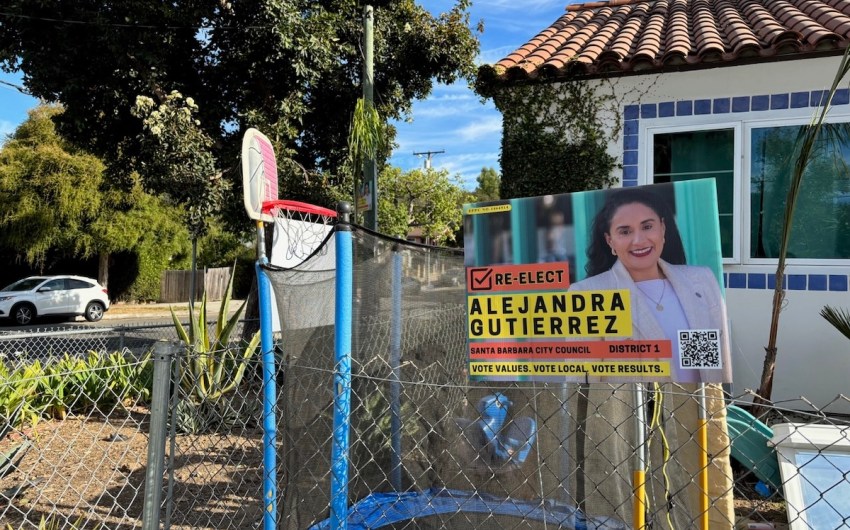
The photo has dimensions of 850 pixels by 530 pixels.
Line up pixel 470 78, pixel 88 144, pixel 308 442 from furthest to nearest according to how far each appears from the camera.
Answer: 1. pixel 470 78
2. pixel 88 144
3. pixel 308 442

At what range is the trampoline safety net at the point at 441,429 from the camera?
244 cm

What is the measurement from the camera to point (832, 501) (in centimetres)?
282

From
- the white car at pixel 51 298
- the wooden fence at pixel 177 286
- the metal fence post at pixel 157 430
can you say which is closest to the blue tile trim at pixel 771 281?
the metal fence post at pixel 157 430

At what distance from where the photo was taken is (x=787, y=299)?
5.71 metres

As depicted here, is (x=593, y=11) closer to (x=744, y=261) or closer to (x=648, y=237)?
(x=744, y=261)

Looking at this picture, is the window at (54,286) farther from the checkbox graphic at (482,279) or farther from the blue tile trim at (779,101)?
the checkbox graphic at (482,279)

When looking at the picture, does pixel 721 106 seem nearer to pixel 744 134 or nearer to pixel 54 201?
pixel 744 134

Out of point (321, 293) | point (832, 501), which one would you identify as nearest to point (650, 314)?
point (321, 293)

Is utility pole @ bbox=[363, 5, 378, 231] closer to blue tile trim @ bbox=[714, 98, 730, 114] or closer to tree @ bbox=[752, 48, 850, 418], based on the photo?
blue tile trim @ bbox=[714, 98, 730, 114]

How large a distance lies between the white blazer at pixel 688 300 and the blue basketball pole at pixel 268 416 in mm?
1498

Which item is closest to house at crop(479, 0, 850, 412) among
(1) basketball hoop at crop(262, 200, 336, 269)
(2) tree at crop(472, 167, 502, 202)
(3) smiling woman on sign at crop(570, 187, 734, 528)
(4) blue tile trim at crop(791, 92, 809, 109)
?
(4) blue tile trim at crop(791, 92, 809, 109)

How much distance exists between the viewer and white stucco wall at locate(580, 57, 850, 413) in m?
5.61

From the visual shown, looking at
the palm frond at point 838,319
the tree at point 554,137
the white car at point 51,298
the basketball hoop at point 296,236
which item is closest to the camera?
the basketball hoop at point 296,236

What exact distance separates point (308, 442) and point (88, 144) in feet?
28.9
